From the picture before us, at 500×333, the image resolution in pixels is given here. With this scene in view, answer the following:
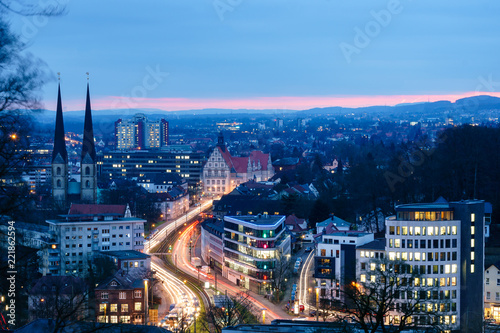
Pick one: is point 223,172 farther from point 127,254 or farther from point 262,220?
point 127,254

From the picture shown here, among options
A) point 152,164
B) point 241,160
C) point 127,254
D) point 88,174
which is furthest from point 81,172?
point 152,164

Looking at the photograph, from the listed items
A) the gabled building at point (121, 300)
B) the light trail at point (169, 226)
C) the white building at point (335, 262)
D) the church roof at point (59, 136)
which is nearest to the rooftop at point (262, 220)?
the white building at point (335, 262)

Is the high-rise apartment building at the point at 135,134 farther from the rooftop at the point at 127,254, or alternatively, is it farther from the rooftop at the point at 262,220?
the rooftop at the point at 262,220

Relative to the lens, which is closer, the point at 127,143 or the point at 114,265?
the point at 114,265

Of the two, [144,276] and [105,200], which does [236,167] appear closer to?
[105,200]

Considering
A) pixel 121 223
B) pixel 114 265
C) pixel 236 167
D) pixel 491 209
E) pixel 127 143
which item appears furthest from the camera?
pixel 127 143

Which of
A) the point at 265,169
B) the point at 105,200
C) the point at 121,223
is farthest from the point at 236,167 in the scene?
the point at 121,223

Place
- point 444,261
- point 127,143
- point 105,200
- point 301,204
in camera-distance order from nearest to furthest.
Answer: point 444,261 → point 301,204 → point 105,200 → point 127,143

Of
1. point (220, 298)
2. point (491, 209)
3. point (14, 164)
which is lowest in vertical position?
point (220, 298)
